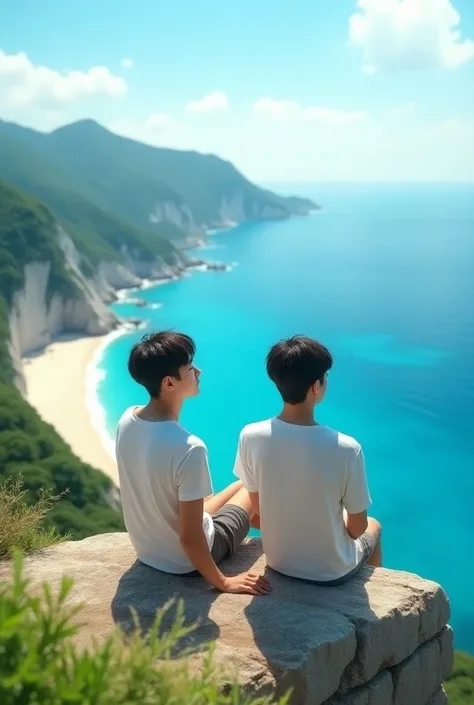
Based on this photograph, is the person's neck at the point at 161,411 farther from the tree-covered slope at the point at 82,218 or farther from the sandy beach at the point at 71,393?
the tree-covered slope at the point at 82,218

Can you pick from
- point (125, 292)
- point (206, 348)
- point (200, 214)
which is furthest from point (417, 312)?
point (200, 214)

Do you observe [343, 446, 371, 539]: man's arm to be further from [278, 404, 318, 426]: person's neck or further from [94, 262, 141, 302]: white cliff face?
[94, 262, 141, 302]: white cliff face

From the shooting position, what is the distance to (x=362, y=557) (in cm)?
430

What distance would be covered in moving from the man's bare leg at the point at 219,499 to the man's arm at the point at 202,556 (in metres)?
0.76

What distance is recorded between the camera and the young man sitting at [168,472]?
3.69m

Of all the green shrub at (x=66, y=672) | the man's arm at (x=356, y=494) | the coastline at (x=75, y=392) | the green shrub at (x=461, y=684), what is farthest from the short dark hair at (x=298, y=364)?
the coastline at (x=75, y=392)

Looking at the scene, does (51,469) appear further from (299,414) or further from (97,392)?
(299,414)

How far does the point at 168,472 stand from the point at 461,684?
48.3ft

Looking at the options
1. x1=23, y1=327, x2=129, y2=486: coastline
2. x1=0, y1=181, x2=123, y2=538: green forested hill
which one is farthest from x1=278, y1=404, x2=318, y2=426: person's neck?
x1=23, y1=327, x2=129, y2=486: coastline

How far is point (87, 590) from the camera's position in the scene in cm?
400

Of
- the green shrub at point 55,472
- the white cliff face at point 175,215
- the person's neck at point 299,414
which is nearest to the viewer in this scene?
A: the person's neck at point 299,414

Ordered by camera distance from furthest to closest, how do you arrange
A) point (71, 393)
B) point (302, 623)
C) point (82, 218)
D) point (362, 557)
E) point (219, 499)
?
point (82, 218), point (71, 393), point (219, 499), point (362, 557), point (302, 623)

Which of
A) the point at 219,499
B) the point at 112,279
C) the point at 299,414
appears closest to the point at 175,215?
the point at 112,279

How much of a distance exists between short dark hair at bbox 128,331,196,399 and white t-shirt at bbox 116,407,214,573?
0.85ft
